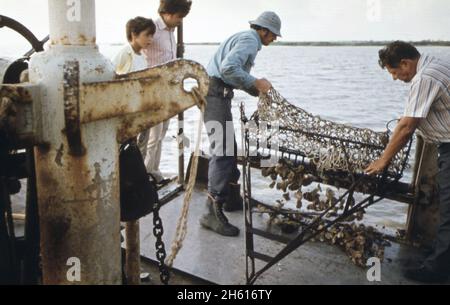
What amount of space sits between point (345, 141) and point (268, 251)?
1.46 metres

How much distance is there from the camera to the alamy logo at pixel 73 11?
73.6 inches

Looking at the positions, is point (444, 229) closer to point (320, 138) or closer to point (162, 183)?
point (320, 138)

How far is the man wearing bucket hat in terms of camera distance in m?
4.61

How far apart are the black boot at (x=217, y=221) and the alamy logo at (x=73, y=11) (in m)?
3.21

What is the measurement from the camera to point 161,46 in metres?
6.07

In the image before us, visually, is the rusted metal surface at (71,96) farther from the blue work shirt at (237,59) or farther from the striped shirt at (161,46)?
the striped shirt at (161,46)

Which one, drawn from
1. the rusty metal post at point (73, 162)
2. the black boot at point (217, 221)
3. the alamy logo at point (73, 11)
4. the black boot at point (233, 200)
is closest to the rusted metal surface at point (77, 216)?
the rusty metal post at point (73, 162)

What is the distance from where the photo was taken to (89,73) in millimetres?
1907

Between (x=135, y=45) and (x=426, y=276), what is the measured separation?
14.0 feet
